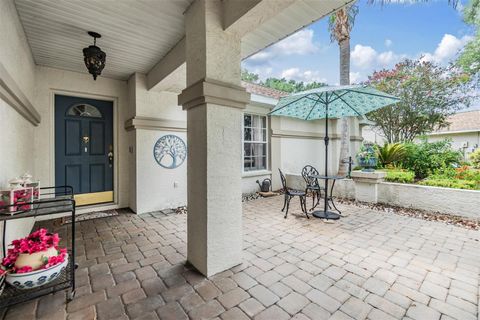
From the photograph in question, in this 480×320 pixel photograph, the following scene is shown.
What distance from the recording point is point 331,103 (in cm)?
417

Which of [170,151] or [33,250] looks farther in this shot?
[170,151]

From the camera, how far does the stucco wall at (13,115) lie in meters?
1.98

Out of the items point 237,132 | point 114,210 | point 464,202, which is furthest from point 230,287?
point 464,202

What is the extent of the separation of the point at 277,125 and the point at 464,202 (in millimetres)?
4574

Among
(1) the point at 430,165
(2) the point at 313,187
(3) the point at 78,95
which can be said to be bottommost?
(2) the point at 313,187

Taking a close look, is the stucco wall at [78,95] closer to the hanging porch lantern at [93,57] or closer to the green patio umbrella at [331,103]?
the hanging porch lantern at [93,57]

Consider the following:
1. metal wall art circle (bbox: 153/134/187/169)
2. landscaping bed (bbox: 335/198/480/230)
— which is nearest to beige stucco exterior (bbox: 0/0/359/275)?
metal wall art circle (bbox: 153/134/187/169)

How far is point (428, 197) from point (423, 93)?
6775mm

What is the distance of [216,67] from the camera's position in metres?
2.15

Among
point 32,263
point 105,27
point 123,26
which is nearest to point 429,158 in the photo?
point 123,26

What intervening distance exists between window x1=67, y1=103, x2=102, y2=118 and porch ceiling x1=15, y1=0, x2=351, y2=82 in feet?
3.01

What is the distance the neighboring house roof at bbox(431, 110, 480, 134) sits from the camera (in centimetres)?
1250

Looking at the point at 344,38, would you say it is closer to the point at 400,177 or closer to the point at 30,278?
the point at 400,177

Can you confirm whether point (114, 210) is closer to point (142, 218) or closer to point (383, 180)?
point (142, 218)
